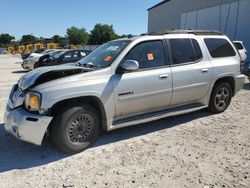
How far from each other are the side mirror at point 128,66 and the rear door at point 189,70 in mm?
980

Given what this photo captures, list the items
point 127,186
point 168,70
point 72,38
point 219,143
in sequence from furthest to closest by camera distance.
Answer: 1. point 72,38
2. point 168,70
3. point 219,143
4. point 127,186

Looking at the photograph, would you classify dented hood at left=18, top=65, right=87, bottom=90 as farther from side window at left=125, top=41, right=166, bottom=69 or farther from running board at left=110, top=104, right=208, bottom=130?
running board at left=110, top=104, right=208, bottom=130

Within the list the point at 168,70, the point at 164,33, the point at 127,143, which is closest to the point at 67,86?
the point at 127,143

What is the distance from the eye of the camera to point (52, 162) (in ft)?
13.3

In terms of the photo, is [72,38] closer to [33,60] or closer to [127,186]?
[33,60]

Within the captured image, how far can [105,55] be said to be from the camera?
5012 millimetres

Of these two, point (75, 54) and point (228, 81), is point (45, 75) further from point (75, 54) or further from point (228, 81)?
point (75, 54)

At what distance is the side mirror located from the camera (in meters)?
4.49

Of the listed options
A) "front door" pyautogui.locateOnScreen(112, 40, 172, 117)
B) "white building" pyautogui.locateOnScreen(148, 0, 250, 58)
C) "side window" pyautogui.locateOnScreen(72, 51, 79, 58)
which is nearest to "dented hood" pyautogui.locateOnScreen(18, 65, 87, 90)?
"front door" pyautogui.locateOnScreen(112, 40, 172, 117)

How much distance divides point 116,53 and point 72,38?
10104cm

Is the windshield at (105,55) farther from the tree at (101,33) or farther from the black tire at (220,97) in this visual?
the tree at (101,33)

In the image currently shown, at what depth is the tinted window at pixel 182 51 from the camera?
17.4ft

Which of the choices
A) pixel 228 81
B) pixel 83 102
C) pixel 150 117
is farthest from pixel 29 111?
pixel 228 81

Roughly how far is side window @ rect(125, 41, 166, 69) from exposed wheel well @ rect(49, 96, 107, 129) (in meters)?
0.93
